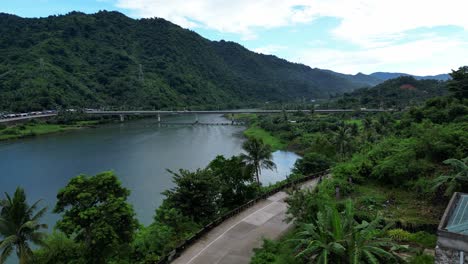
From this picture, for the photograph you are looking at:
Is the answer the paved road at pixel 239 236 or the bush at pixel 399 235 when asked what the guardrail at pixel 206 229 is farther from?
the bush at pixel 399 235

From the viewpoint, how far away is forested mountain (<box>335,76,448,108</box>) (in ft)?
431

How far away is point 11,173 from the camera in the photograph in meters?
50.3

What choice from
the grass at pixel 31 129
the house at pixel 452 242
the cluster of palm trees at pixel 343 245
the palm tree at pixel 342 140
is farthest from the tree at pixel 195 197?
the grass at pixel 31 129

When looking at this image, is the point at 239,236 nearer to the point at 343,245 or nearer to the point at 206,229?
the point at 206,229

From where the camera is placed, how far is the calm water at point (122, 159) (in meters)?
40.8

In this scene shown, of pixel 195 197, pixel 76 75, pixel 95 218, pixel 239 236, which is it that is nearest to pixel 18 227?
pixel 95 218

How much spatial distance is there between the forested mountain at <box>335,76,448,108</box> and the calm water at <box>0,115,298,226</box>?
69122mm

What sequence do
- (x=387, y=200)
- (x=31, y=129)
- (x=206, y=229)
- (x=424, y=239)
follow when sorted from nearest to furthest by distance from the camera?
1. (x=424, y=239)
2. (x=206, y=229)
3. (x=387, y=200)
4. (x=31, y=129)

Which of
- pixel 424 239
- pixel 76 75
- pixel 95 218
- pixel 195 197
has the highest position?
pixel 76 75

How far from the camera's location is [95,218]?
16.4 m

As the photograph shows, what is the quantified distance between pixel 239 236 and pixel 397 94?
150 m

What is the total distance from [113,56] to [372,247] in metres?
193

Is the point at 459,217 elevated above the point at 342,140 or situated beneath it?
elevated above

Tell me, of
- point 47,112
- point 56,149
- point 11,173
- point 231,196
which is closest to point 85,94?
point 47,112
